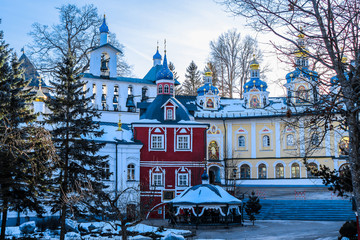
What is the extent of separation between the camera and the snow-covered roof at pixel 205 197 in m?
27.6

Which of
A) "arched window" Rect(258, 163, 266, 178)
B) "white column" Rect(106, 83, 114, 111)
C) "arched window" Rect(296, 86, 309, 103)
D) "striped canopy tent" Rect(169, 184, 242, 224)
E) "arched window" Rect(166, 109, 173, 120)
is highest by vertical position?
"white column" Rect(106, 83, 114, 111)

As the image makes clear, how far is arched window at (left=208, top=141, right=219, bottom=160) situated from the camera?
4572 centimetres

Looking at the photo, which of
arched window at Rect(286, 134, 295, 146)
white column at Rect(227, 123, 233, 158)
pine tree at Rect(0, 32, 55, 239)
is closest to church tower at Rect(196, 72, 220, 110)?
white column at Rect(227, 123, 233, 158)

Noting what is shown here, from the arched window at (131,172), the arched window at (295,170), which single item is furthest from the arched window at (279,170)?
the arched window at (131,172)

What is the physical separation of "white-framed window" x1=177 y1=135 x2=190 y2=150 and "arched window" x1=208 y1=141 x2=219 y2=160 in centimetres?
911

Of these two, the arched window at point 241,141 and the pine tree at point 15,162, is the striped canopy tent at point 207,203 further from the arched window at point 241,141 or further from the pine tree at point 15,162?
the arched window at point 241,141

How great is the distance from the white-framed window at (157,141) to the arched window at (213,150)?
10122 mm

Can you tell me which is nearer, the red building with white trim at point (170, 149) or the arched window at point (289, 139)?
the red building with white trim at point (170, 149)

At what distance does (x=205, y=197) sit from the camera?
2811 centimetres

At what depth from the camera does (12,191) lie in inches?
789

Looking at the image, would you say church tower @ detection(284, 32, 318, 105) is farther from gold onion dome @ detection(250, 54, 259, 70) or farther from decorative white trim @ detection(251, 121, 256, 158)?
gold onion dome @ detection(250, 54, 259, 70)

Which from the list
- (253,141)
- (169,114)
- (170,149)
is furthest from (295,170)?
(169,114)

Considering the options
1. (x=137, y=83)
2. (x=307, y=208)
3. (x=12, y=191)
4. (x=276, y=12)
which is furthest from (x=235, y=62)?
(x=276, y=12)

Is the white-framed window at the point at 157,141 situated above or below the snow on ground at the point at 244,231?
above
